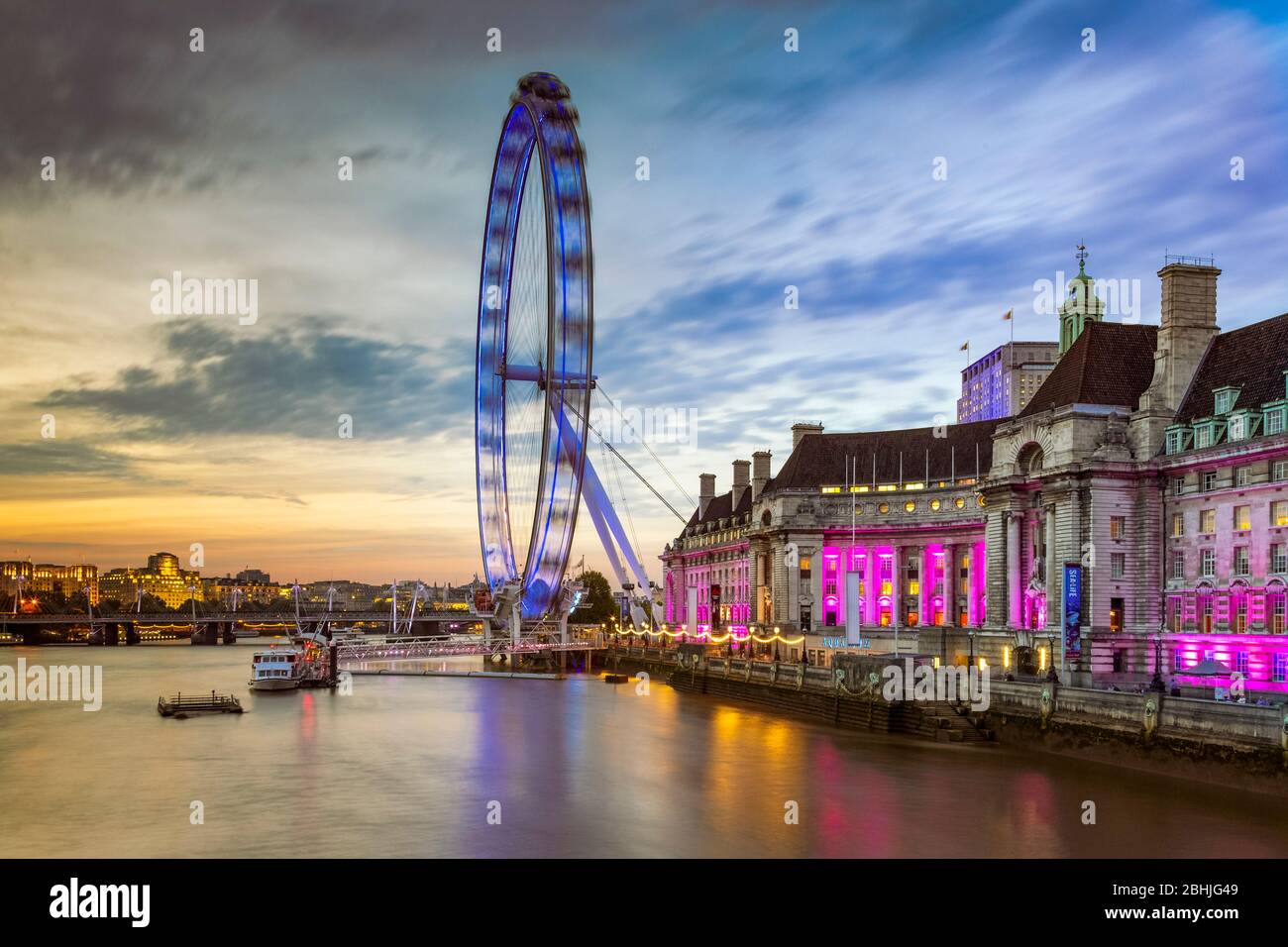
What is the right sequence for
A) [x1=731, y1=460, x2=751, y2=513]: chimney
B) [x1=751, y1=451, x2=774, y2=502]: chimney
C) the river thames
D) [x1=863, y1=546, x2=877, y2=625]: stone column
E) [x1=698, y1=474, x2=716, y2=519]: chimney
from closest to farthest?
the river thames < [x1=863, y1=546, x2=877, y2=625]: stone column < [x1=751, y1=451, x2=774, y2=502]: chimney < [x1=731, y1=460, x2=751, y2=513]: chimney < [x1=698, y1=474, x2=716, y2=519]: chimney

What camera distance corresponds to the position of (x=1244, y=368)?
60.0 m

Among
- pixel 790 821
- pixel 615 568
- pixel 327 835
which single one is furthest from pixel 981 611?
pixel 327 835

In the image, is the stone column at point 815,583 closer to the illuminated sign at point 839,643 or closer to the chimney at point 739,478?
the illuminated sign at point 839,643

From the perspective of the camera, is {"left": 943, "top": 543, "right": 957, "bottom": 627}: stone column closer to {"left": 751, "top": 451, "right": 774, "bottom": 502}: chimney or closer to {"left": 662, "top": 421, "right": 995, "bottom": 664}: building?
{"left": 662, "top": 421, "right": 995, "bottom": 664}: building

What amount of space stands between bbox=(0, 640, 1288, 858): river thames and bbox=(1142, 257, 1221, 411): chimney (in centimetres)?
2227

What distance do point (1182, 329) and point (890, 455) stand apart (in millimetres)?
53047

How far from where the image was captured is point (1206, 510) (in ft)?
195

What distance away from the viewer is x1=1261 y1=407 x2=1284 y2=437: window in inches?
2158

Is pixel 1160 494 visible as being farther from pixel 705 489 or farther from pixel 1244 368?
pixel 705 489

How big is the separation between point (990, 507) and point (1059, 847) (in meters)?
42.6

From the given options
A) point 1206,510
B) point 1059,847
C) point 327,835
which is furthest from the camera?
point 1206,510

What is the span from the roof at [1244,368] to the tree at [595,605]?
11899cm

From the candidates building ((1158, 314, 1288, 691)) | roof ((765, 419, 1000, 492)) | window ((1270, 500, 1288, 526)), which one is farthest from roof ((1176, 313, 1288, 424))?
roof ((765, 419, 1000, 492))
